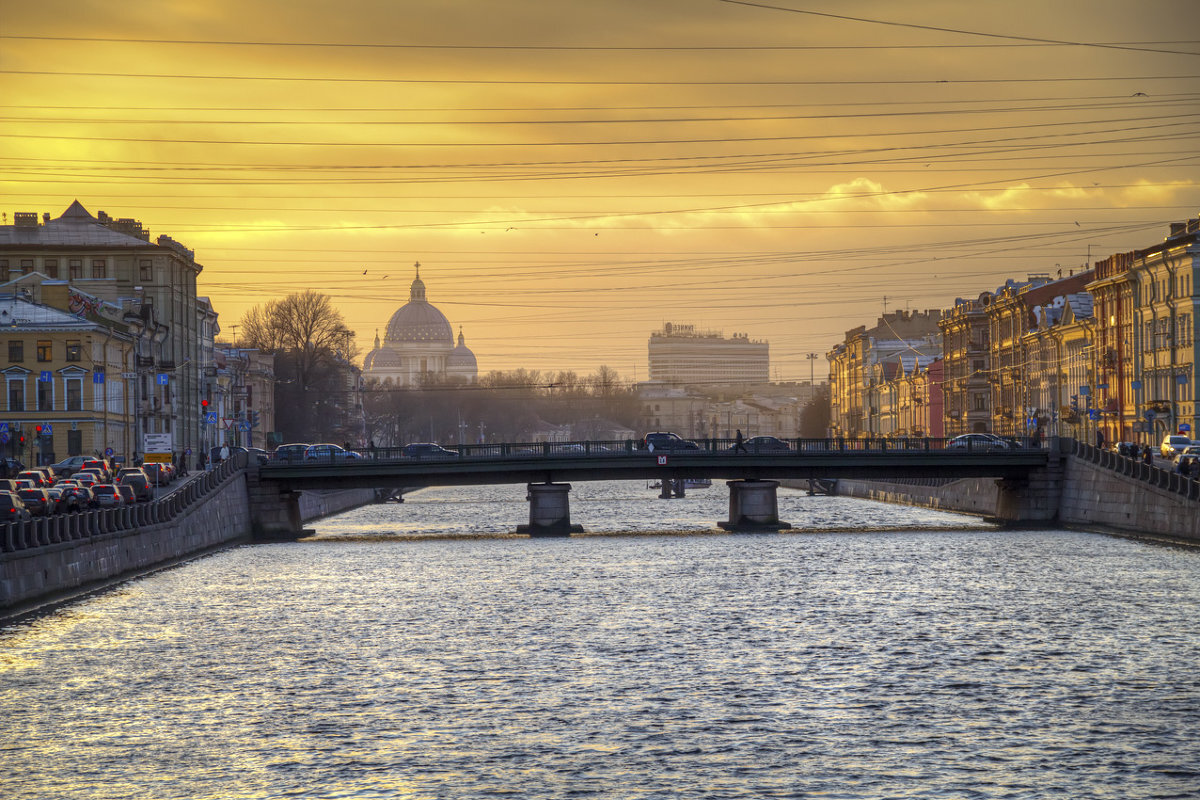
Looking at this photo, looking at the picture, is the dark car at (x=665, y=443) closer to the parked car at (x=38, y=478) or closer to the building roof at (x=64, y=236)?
the parked car at (x=38, y=478)

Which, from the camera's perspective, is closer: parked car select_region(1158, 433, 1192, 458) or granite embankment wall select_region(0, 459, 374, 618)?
granite embankment wall select_region(0, 459, 374, 618)

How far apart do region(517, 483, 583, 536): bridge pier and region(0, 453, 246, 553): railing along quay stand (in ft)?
53.2

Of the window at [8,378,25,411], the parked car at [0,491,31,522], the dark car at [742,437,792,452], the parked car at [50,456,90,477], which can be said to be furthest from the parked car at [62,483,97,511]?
the window at [8,378,25,411]

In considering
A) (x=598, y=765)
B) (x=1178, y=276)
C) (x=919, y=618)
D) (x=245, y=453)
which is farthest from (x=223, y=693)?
(x=1178, y=276)

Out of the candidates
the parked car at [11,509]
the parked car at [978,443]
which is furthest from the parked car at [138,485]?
the parked car at [978,443]

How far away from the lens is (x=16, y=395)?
10156cm

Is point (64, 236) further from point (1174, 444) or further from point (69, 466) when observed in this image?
point (1174, 444)

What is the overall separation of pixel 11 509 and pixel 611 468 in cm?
3642

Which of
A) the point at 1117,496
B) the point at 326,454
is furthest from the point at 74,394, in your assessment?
the point at 1117,496

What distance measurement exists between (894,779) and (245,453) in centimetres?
6385

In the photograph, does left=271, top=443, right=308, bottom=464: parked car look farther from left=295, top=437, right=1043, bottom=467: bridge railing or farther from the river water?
the river water

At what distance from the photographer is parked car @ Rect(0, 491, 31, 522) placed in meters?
54.2

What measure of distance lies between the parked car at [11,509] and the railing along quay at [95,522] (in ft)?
3.13

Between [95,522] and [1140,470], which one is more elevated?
[1140,470]
